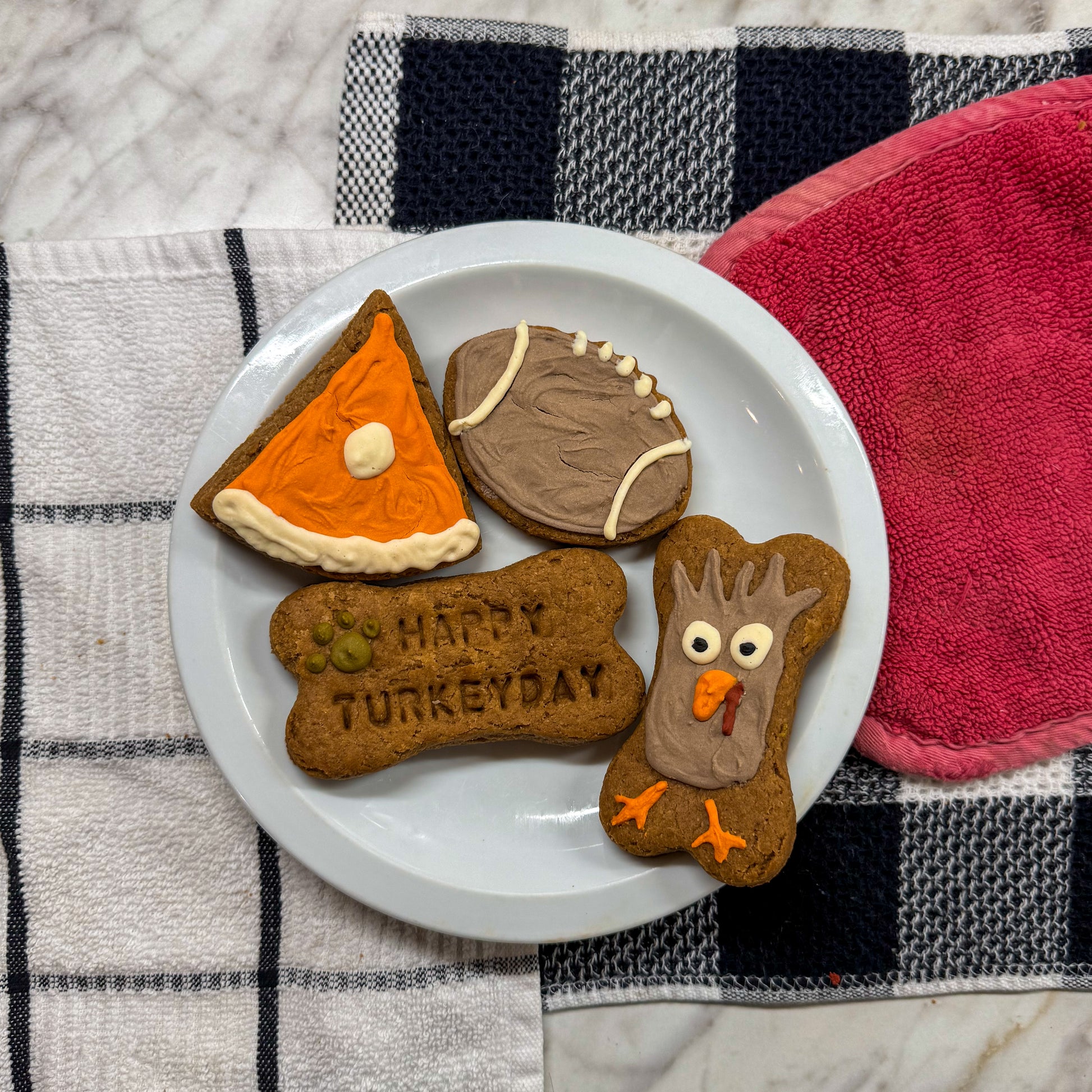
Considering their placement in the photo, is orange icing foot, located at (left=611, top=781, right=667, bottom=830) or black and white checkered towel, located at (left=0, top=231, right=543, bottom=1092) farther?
black and white checkered towel, located at (left=0, top=231, right=543, bottom=1092)

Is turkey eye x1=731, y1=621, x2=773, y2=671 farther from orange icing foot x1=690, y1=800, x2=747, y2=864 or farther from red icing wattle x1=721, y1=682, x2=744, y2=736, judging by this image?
orange icing foot x1=690, y1=800, x2=747, y2=864

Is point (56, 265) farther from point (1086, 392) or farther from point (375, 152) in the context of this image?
point (1086, 392)

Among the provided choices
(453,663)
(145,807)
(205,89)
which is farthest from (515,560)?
(205,89)

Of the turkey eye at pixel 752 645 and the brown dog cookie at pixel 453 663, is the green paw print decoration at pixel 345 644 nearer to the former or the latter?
the brown dog cookie at pixel 453 663

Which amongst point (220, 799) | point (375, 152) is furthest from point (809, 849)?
point (375, 152)

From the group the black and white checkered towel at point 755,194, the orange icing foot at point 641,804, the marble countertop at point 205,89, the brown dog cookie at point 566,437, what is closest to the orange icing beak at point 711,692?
the orange icing foot at point 641,804

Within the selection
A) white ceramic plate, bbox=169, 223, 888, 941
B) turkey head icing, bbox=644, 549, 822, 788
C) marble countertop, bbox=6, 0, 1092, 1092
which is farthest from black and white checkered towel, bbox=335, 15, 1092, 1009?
turkey head icing, bbox=644, 549, 822, 788

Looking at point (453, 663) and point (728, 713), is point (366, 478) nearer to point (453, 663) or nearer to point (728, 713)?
point (453, 663)
